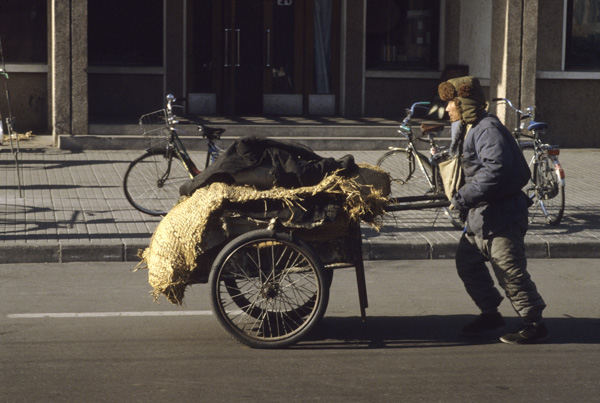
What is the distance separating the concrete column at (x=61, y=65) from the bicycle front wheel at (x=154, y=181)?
16.3ft

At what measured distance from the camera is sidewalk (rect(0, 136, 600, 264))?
8.74m

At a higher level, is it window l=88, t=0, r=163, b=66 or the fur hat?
window l=88, t=0, r=163, b=66

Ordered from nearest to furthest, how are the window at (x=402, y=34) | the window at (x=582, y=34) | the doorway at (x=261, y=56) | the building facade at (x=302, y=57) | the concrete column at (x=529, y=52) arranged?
1. the concrete column at (x=529, y=52)
2. the building facade at (x=302, y=57)
3. the window at (x=582, y=34)
4. the doorway at (x=261, y=56)
5. the window at (x=402, y=34)

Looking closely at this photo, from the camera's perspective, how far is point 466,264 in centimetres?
632

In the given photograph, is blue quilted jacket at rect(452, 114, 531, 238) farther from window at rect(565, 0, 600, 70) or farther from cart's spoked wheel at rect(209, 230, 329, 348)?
window at rect(565, 0, 600, 70)

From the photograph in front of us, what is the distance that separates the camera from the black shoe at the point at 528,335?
609cm

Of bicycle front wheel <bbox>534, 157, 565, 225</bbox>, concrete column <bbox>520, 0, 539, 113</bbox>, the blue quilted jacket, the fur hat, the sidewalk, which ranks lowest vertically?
the sidewalk

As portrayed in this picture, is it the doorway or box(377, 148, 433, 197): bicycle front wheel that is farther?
the doorway

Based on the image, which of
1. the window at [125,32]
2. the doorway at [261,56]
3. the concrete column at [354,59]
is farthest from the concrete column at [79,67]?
the concrete column at [354,59]

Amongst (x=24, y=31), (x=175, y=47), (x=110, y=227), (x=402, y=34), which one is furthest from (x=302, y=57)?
(x=110, y=227)

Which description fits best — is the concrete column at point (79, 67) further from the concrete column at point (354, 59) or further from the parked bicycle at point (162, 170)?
the concrete column at point (354, 59)

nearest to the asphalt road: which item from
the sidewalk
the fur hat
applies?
the sidewalk

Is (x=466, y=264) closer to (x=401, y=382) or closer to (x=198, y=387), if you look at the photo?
(x=401, y=382)

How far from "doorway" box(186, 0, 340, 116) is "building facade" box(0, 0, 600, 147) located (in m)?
0.02
